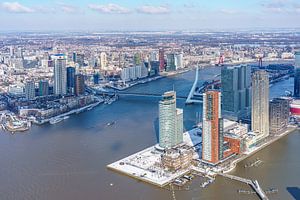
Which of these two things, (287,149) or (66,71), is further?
(66,71)

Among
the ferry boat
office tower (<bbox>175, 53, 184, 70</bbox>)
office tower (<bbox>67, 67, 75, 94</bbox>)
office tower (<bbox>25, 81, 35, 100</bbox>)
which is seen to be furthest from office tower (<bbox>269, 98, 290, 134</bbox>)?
office tower (<bbox>175, 53, 184, 70</bbox>)

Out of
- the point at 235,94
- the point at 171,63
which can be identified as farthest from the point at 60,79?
the point at 171,63

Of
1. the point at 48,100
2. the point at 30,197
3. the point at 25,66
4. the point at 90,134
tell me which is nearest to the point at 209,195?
the point at 30,197

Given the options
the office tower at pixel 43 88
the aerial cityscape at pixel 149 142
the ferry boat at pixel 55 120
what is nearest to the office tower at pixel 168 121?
the aerial cityscape at pixel 149 142

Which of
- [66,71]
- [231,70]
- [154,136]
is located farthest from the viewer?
[66,71]

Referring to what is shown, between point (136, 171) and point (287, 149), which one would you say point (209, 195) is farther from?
point (287, 149)

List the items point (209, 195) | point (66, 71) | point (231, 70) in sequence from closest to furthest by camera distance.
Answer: point (209, 195)
point (231, 70)
point (66, 71)

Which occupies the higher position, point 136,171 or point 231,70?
point 231,70
